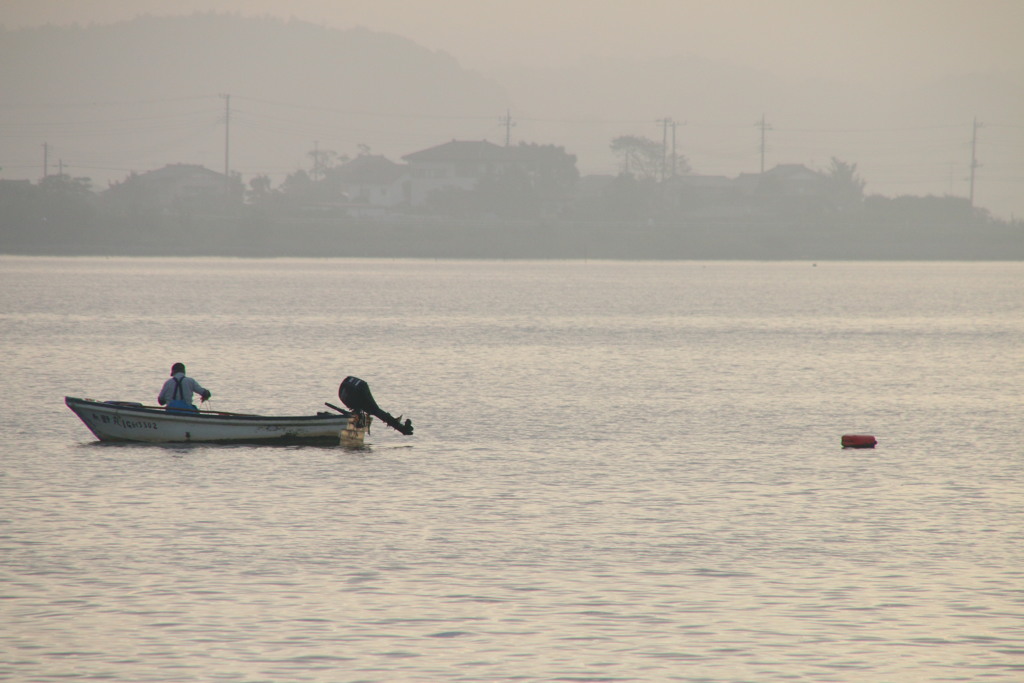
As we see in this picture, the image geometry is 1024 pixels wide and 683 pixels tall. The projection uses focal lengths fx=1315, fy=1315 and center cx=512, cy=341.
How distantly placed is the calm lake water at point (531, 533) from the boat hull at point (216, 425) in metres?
0.60

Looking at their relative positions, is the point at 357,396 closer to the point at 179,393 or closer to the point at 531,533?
the point at 179,393

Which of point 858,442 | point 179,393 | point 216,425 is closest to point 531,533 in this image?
point 216,425

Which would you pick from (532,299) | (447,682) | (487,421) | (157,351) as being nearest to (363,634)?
(447,682)

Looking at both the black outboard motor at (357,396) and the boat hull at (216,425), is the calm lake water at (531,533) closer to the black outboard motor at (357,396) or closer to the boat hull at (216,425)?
the boat hull at (216,425)

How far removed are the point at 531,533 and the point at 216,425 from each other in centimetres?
1409

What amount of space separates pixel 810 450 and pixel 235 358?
42.1 metres

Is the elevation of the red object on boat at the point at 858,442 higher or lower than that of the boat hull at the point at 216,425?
lower

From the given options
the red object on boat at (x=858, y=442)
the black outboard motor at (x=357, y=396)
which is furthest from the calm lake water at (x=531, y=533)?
the black outboard motor at (x=357, y=396)

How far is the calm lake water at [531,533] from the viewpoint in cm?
1970

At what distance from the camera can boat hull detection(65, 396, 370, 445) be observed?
38594 mm

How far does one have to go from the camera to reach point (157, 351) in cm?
8044

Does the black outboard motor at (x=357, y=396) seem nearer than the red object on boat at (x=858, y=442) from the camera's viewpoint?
Yes

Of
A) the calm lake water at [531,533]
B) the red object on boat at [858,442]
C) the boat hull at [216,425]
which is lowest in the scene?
the calm lake water at [531,533]

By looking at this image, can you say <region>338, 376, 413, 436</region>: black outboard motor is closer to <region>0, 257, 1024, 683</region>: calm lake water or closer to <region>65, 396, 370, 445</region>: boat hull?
<region>65, 396, 370, 445</region>: boat hull
